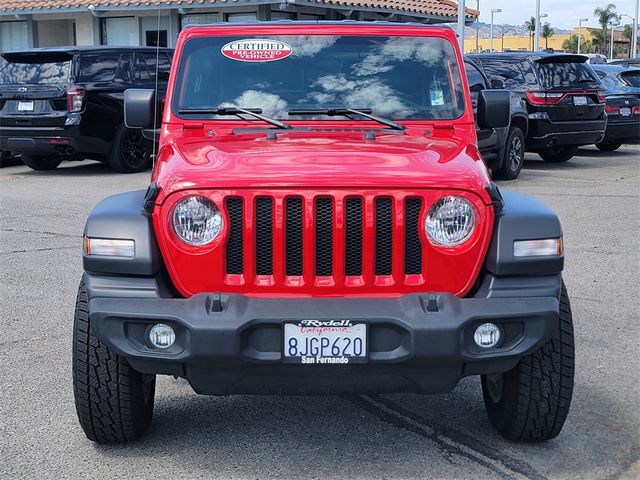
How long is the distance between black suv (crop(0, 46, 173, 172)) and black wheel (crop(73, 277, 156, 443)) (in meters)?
10.5

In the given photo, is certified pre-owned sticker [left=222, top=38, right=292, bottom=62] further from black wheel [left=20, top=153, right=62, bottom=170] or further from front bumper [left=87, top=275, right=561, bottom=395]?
black wheel [left=20, top=153, right=62, bottom=170]

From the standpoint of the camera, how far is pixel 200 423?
15.2 ft

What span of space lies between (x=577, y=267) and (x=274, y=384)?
16.0 ft

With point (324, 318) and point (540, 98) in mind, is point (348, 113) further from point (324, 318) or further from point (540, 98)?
point (540, 98)

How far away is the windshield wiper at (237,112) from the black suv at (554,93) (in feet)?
34.9

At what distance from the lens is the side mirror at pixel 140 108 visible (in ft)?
17.2

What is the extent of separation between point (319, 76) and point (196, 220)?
147cm

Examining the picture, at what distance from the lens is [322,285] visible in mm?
3916

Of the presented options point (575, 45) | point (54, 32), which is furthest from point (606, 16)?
point (54, 32)

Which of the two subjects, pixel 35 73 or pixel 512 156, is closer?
pixel 512 156

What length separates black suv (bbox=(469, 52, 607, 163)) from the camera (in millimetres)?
15156

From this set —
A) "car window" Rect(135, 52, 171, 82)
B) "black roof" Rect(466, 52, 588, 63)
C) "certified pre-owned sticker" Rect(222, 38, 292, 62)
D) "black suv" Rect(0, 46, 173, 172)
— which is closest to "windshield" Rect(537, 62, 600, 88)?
"black roof" Rect(466, 52, 588, 63)

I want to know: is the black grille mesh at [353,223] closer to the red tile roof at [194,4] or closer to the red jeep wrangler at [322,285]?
the red jeep wrangler at [322,285]

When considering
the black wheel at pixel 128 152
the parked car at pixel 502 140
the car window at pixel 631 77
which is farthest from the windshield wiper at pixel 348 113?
the car window at pixel 631 77
